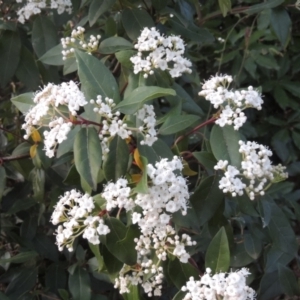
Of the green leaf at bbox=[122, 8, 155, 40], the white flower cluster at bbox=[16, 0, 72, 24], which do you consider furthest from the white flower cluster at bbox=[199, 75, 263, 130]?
the white flower cluster at bbox=[16, 0, 72, 24]

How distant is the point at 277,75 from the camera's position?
261 cm

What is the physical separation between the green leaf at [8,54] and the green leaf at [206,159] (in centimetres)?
70

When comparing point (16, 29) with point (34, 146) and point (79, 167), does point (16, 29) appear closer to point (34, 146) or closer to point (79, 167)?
point (34, 146)

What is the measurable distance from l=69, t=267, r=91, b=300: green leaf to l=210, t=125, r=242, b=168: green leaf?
640 millimetres

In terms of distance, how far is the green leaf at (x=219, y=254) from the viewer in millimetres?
1110

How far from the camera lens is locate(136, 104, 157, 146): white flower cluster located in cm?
109

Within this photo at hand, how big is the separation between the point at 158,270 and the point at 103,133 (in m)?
0.32

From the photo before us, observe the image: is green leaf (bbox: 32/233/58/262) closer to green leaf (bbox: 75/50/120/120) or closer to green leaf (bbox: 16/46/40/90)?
green leaf (bbox: 16/46/40/90)

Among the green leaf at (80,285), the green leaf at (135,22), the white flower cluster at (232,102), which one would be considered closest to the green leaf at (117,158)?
the white flower cluster at (232,102)

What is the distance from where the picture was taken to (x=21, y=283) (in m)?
1.60

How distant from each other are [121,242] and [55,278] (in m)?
0.65

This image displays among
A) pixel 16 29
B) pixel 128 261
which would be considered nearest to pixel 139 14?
pixel 16 29

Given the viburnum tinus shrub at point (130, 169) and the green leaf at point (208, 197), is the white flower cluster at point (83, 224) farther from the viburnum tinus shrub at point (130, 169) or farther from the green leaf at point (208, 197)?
the green leaf at point (208, 197)

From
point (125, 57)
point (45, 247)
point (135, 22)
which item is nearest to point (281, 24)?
point (135, 22)
